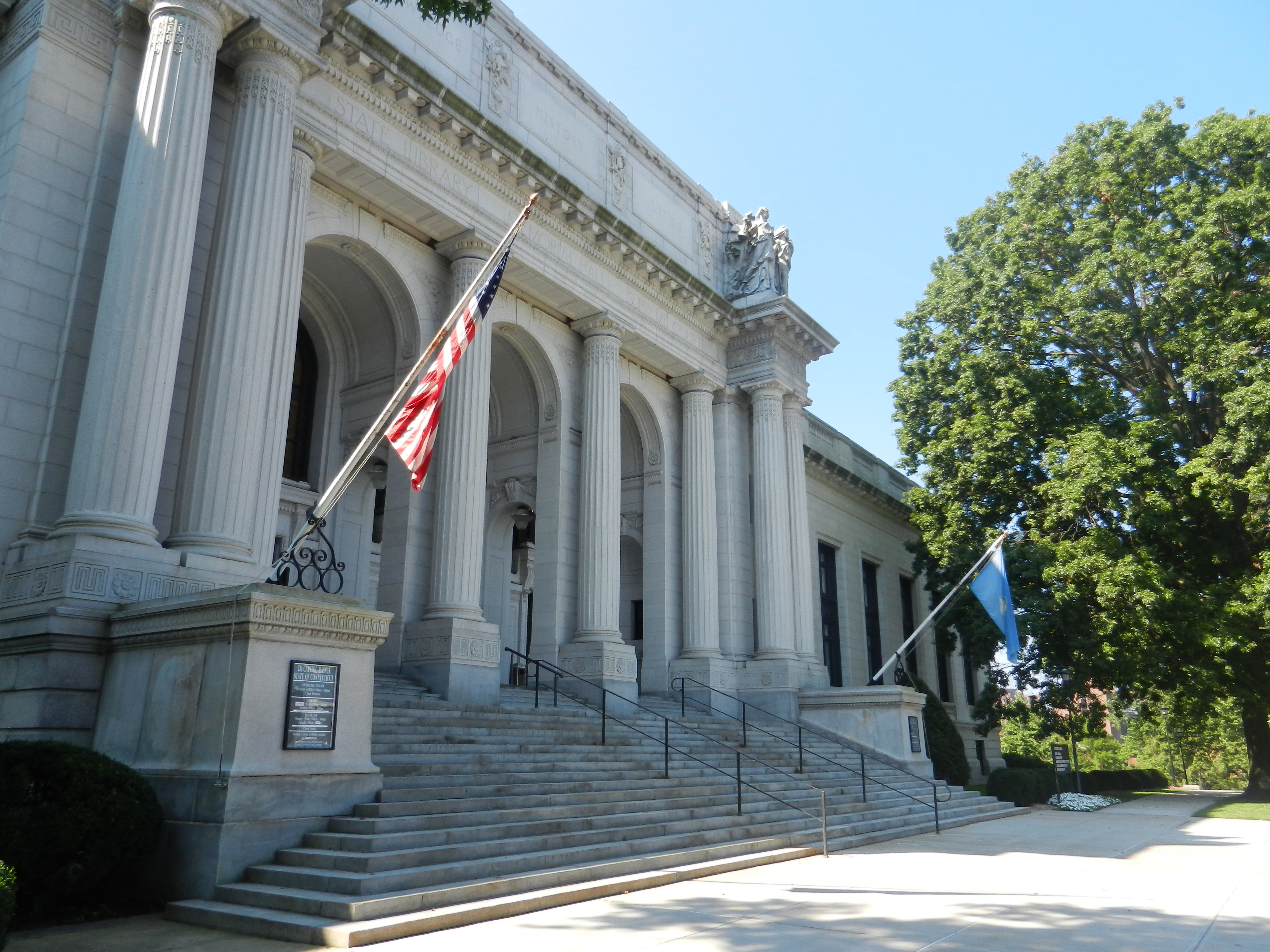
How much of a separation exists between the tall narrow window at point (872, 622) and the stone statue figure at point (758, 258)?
42.8 feet

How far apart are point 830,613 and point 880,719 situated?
35.8ft

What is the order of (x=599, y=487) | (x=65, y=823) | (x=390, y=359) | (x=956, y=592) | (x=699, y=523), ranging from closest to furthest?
(x=65, y=823)
(x=390, y=359)
(x=599, y=487)
(x=956, y=592)
(x=699, y=523)

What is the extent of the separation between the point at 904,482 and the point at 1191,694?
1861 cm

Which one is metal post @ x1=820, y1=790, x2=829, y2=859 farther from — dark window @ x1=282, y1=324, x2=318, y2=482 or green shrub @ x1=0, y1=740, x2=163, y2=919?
dark window @ x1=282, y1=324, x2=318, y2=482

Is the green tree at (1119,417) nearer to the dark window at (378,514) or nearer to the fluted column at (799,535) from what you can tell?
the fluted column at (799,535)

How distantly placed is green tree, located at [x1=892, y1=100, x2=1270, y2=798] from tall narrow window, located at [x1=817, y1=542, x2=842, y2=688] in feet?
16.7

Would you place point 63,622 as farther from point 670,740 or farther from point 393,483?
point 670,740

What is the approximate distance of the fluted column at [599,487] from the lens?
21.0 meters

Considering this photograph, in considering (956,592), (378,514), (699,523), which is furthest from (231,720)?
(956,592)

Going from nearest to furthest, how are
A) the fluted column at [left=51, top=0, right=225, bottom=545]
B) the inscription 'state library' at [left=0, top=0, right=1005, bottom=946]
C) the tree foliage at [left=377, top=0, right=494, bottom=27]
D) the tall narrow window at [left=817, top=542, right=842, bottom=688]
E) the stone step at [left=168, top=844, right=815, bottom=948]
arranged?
the stone step at [left=168, top=844, right=815, bottom=948] < the inscription 'state library' at [left=0, top=0, right=1005, bottom=946] < the tree foliage at [left=377, top=0, right=494, bottom=27] < the fluted column at [left=51, top=0, right=225, bottom=545] < the tall narrow window at [left=817, top=542, right=842, bottom=688]

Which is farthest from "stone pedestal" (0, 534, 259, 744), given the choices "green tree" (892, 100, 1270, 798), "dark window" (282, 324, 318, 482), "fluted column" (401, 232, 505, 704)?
"green tree" (892, 100, 1270, 798)

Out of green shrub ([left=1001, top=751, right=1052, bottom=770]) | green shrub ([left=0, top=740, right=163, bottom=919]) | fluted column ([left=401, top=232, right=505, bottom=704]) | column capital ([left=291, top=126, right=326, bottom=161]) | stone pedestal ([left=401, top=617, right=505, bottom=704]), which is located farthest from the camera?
green shrub ([left=1001, top=751, right=1052, bottom=770])

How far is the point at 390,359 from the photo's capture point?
19.9 metres

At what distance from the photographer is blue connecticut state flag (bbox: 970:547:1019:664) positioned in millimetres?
21516
